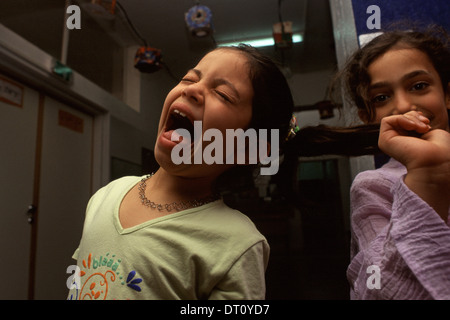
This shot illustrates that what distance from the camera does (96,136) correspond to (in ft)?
7.53

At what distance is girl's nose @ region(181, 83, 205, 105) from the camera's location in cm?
56

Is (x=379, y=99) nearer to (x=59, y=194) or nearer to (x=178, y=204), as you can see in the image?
(x=178, y=204)

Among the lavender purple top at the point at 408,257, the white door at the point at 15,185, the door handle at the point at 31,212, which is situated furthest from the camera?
the door handle at the point at 31,212

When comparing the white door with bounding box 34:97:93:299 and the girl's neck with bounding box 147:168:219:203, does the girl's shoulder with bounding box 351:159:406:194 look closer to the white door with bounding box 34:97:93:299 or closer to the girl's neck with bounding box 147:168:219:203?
the girl's neck with bounding box 147:168:219:203

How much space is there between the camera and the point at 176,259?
53 centimetres

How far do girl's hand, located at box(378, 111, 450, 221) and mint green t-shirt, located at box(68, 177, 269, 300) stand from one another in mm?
284

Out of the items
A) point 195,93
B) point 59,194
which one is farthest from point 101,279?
point 59,194

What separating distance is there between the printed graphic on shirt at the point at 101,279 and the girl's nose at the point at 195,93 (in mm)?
329

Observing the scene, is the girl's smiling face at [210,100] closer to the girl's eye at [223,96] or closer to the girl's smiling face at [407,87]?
the girl's eye at [223,96]

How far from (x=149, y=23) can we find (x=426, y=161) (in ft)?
6.17

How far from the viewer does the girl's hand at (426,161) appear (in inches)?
16.3

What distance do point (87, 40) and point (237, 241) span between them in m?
1.96

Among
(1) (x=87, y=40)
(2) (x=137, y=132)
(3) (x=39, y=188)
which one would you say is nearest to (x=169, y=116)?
(3) (x=39, y=188)

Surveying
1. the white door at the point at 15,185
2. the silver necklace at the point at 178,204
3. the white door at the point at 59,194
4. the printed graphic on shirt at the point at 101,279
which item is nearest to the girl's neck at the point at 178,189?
the silver necklace at the point at 178,204
